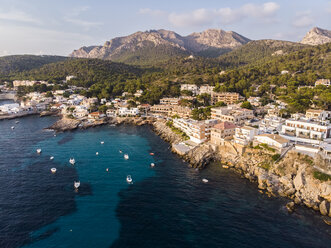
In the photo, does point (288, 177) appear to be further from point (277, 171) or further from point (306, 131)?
point (306, 131)

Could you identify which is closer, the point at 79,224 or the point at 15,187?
the point at 79,224

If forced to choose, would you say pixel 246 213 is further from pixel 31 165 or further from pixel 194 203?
pixel 31 165

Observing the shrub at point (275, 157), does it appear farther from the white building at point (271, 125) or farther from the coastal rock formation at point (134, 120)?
the coastal rock formation at point (134, 120)

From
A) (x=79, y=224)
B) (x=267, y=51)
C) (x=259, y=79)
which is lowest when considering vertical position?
(x=79, y=224)

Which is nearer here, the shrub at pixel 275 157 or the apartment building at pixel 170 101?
the shrub at pixel 275 157

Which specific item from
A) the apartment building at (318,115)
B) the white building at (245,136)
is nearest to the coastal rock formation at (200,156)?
the white building at (245,136)

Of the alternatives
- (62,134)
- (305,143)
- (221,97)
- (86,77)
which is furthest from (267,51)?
(62,134)

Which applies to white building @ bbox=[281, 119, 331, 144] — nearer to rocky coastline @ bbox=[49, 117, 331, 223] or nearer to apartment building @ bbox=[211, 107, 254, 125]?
rocky coastline @ bbox=[49, 117, 331, 223]

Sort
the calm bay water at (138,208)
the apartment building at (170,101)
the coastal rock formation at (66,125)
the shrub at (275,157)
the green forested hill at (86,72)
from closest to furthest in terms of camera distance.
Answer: the calm bay water at (138,208), the shrub at (275,157), the coastal rock formation at (66,125), the apartment building at (170,101), the green forested hill at (86,72)

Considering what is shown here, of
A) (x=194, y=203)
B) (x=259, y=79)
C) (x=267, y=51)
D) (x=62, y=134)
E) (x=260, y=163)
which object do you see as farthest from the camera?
(x=267, y=51)

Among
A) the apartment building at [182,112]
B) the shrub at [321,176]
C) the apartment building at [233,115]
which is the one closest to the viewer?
the shrub at [321,176]
